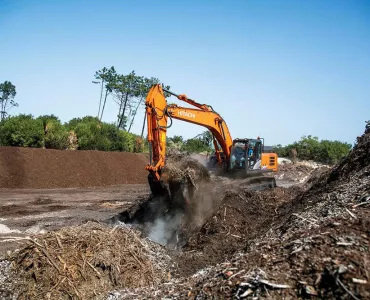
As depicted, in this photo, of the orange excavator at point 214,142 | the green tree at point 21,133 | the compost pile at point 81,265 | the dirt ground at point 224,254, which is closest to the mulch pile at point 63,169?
the green tree at point 21,133

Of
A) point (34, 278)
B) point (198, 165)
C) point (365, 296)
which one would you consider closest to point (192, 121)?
point (198, 165)

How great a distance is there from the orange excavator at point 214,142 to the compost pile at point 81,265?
372cm

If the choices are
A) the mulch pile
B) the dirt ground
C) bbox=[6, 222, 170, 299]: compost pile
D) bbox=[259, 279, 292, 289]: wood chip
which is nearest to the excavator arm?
the dirt ground

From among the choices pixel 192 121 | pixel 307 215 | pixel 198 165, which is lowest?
pixel 307 215

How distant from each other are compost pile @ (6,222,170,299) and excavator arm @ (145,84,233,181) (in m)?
3.69

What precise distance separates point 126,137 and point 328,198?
3117 cm

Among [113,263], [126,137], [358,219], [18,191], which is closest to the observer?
[358,219]

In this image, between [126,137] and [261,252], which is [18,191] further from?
[261,252]

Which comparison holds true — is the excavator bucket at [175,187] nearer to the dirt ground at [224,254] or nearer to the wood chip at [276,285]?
the dirt ground at [224,254]

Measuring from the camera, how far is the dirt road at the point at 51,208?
1126 centimetres

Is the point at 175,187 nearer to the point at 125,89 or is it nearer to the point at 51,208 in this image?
the point at 51,208

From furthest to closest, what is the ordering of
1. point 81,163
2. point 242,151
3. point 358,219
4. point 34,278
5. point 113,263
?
point 81,163, point 242,151, point 113,263, point 34,278, point 358,219

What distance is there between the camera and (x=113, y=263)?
583cm

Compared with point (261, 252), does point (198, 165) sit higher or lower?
higher
